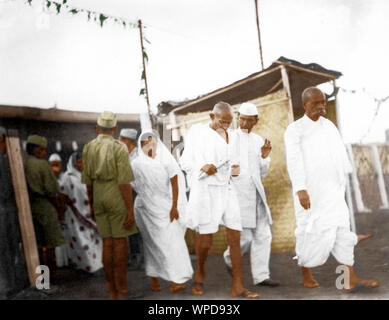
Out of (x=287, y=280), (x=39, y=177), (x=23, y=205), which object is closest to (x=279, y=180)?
(x=287, y=280)

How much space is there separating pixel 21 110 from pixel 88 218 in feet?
3.98

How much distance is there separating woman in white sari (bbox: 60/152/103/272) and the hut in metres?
0.95

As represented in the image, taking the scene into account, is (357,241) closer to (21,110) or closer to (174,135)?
(174,135)

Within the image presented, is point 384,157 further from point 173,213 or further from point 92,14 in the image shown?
point 92,14

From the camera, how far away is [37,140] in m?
3.58

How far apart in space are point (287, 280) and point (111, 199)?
1694 millimetres

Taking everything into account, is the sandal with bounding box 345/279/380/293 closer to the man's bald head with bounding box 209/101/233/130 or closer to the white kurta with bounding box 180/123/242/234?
the white kurta with bounding box 180/123/242/234

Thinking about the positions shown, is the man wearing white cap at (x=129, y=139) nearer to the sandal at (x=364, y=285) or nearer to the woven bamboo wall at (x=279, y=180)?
the woven bamboo wall at (x=279, y=180)

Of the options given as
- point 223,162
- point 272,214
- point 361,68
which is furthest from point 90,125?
point 361,68

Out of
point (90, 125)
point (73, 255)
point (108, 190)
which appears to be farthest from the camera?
point (73, 255)

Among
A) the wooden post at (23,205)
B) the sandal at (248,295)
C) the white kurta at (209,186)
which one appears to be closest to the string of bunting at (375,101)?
the white kurta at (209,186)

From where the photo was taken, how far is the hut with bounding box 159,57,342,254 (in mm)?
3494

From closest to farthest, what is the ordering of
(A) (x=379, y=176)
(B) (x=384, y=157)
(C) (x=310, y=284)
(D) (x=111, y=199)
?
(D) (x=111, y=199), (C) (x=310, y=284), (A) (x=379, y=176), (B) (x=384, y=157)

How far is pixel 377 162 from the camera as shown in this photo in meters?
3.67
